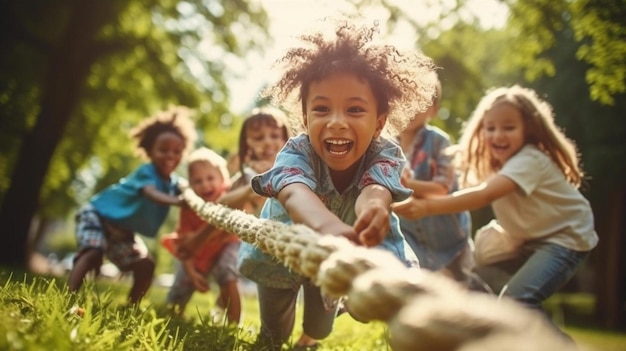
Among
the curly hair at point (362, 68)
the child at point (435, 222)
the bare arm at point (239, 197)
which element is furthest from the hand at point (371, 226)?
the child at point (435, 222)

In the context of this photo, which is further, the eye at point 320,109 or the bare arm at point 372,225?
the eye at point 320,109

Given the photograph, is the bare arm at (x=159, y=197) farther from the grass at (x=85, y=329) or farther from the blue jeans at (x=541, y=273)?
the blue jeans at (x=541, y=273)

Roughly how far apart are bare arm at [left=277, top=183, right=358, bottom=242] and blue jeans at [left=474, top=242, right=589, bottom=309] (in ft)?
6.69

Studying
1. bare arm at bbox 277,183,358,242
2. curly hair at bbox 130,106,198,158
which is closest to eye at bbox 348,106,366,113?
bare arm at bbox 277,183,358,242

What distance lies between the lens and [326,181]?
2.96 metres

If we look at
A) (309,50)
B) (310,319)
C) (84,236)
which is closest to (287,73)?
(309,50)

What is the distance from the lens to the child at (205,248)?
555cm

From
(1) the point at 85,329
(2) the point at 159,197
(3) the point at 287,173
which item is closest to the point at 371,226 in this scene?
Result: (3) the point at 287,173

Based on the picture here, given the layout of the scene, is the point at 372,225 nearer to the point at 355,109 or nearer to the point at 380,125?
the point at 355,109

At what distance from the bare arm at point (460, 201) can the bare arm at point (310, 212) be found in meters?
1.36

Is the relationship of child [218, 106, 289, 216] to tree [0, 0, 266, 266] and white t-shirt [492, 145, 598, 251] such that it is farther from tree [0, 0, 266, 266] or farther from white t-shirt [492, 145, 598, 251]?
tree [0, 0, 266, 266]

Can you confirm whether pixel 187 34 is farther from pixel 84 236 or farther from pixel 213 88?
pixel 84 236

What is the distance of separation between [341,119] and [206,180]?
3214 millimetres

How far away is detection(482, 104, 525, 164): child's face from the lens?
14.7ft
